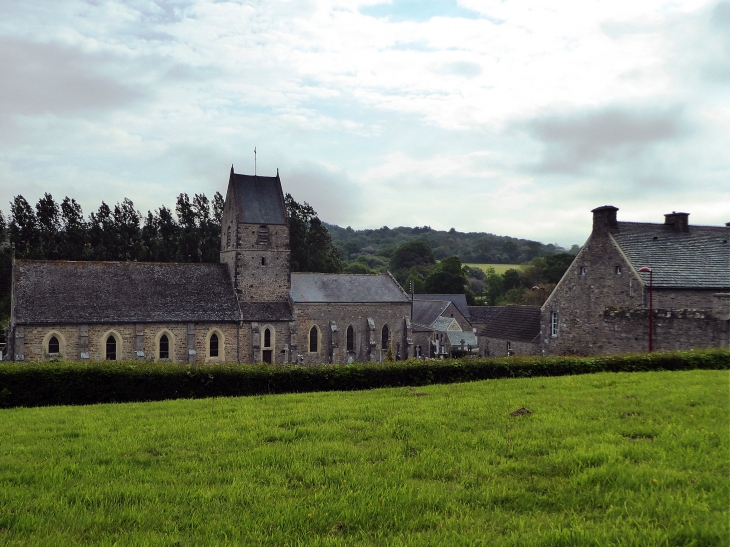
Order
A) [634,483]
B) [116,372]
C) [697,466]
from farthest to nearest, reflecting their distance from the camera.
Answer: [116,372]
[697,466]
[634,483]

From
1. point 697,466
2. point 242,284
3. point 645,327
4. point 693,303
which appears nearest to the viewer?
point 697,466

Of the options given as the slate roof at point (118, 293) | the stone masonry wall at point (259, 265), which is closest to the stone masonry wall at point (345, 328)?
the stone masonry wall at point (259, 265)

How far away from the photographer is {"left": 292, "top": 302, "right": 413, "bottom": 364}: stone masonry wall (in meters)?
41.9

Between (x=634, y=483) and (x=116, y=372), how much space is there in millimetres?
15538

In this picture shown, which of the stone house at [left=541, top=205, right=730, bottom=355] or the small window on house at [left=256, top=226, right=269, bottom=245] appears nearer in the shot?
the stone house at [left=541, top=205, right=730, bottom=355]

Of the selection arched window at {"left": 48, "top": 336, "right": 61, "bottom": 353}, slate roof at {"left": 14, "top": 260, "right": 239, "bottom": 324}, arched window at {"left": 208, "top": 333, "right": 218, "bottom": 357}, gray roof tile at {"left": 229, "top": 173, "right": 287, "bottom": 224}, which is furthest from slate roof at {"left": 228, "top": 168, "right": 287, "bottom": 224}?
arched window at {"left": 48, "top": 336, "right": 61, "bottom": 353}

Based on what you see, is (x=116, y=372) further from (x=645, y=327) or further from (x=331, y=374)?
(x=645, y=327)

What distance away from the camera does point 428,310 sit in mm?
61594

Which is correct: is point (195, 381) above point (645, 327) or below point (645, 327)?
below

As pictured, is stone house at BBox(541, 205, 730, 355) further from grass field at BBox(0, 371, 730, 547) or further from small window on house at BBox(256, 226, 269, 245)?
small window on house at BBox(256, 226, 269, 245)

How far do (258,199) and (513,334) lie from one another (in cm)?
2191

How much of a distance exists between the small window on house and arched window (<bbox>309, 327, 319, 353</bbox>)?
25.4 feet

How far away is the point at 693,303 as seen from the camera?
26.2 m

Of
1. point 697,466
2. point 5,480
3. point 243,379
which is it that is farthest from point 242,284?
point 697,466
